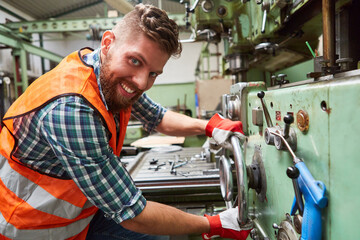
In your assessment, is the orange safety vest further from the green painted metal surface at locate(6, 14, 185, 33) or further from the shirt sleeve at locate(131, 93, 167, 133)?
the green painted metal surface at locate(6, 14, 185, 33)

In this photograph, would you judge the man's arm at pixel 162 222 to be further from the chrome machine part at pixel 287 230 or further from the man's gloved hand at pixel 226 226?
the chrome machine part at pixel 287 230

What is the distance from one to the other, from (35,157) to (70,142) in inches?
8.4

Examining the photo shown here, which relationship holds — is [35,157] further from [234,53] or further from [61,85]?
[234,53]

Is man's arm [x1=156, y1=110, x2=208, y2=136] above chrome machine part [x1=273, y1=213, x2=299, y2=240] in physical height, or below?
above

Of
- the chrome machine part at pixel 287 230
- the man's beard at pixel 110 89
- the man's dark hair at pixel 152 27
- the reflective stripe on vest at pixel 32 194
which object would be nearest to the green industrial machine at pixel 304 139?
the chrome machine part at pixel 287 230

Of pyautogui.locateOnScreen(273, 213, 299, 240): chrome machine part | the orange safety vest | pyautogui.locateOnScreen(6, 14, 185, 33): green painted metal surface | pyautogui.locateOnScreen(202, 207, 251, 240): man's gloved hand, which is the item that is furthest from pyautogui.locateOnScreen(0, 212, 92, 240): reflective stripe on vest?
pyautogui.locateOnScreen(6, 14, 185, 33): green painted metal surface

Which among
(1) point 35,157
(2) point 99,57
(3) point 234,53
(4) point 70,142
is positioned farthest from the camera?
(3) point 234,53

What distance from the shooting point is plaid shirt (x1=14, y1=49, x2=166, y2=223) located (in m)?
0.70

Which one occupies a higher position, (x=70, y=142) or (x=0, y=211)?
(x=70, y=142)

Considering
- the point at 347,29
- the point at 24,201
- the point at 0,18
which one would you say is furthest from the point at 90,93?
the point at 0,18

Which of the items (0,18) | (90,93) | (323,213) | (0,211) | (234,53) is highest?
(0,18)

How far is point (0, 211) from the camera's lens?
855 mm

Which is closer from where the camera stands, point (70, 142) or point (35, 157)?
point (70, 142)

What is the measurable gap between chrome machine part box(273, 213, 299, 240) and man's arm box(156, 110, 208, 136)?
0.72 metres
